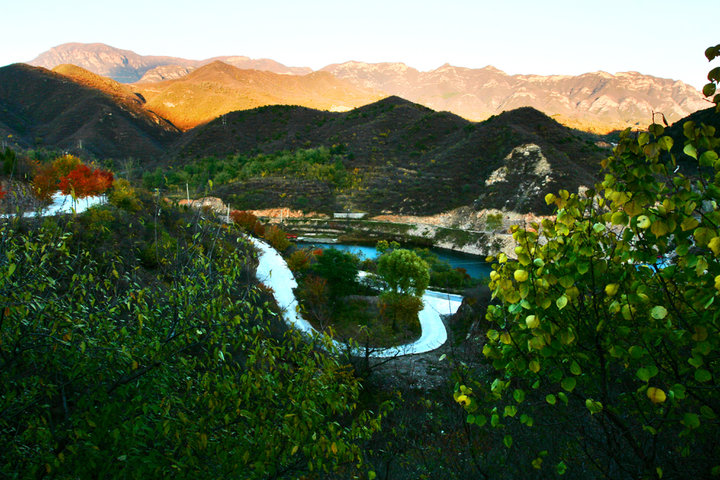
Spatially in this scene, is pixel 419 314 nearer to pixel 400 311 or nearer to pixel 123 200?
pixel 400 311

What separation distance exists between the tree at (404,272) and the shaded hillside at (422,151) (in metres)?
37.7

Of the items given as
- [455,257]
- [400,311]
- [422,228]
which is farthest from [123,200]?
[422,228]

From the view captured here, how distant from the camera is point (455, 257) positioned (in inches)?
2185

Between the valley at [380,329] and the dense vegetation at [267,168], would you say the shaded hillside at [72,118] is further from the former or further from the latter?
the valley at [380,329]

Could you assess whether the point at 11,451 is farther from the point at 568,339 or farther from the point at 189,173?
the point at 189,173

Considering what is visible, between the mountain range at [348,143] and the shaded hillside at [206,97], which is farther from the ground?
the shaded hillside at [206,97]

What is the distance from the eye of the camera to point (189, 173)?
293 ft

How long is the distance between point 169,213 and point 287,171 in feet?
221

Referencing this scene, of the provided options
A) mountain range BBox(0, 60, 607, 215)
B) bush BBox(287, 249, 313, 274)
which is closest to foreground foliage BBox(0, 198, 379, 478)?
bush BBox(287, 249, 313, 274)

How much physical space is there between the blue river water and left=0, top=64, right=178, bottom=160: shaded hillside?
67729 millimetres

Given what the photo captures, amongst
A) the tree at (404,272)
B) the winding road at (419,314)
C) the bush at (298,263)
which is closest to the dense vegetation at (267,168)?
the bush at (298,263)

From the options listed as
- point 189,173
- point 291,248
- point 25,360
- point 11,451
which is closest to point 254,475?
point 11,451

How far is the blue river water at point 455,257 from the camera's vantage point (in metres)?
48.2

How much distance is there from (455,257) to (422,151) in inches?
1732
